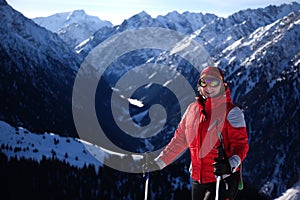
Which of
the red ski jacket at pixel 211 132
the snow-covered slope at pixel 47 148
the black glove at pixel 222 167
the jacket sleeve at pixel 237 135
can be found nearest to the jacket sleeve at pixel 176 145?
the red ski jacket at pixel 211 132

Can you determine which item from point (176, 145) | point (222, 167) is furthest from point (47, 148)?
point (222, 167)

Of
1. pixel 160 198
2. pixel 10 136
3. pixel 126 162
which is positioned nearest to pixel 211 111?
pixel 160 198

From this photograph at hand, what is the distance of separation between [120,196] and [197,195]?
213 feet

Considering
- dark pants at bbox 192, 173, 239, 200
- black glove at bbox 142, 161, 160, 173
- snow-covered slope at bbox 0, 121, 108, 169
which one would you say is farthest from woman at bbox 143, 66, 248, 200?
snow-covered slope at bbox 0, 121, 108, 169

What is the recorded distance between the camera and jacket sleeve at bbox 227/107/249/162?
8.90 meters

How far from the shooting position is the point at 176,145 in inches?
416

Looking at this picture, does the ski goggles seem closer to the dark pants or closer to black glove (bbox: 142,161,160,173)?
the dark pants

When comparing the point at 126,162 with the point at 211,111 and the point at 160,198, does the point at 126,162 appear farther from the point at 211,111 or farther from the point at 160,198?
the point at 211,111

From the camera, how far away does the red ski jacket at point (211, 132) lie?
9.02 metres

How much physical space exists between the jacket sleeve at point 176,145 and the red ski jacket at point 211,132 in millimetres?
54

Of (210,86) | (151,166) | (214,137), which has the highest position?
(210,86)

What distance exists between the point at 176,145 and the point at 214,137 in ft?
4.90

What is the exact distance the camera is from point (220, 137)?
29.3 feet

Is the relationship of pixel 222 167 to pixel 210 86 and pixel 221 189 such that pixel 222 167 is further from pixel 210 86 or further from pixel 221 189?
pixel 210 86
